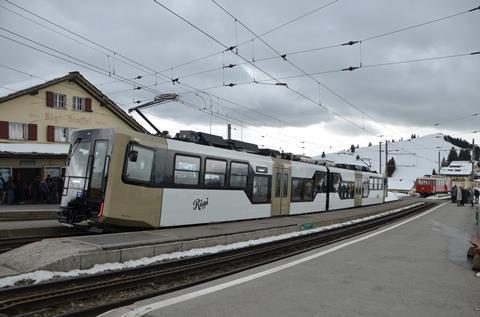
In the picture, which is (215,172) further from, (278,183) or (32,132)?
(32,132)

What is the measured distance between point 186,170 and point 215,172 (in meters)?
1.49

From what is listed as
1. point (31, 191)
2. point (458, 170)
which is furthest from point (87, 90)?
point (458, 170)

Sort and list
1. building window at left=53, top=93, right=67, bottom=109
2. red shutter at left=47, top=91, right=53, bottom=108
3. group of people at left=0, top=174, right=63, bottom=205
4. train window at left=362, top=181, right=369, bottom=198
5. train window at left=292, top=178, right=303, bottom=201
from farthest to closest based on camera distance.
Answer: train window at left=362, top=181, right=369, bottom=198
building window at left=53, top=93, right=67, bottom=109
red shutter at left=47, top=91, right=53, bottom=108
group of people at left=0, top=174, right=63, bottom=205
train window at left=292, top=178, right=303, bottom=201

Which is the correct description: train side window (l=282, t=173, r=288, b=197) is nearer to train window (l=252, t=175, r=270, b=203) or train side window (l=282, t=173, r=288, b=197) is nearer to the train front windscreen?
train window (l=252, t=175, r=270, b=203)

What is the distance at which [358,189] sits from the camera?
1170 inches

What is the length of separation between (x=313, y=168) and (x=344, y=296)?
15.7 meters

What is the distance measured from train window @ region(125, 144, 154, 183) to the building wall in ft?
57.4

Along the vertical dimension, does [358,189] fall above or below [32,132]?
below

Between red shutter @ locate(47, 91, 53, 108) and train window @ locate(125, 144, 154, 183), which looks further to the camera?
red shutter @ locate(47, 91, 53, 108)

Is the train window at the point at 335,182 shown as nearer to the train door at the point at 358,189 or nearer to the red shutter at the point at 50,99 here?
the train door at the point at 358,189

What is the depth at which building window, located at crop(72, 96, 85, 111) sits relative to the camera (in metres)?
32.2

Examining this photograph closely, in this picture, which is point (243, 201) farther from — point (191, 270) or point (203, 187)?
point (191, 270)

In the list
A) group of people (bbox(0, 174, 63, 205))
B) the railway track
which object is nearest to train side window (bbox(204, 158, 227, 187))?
the railway track

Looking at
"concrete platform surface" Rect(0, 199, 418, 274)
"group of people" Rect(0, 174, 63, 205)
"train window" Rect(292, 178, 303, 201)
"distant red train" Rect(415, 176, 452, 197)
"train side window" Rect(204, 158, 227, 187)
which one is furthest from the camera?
"distant red train" Rect(415, 176, 452, 197)
